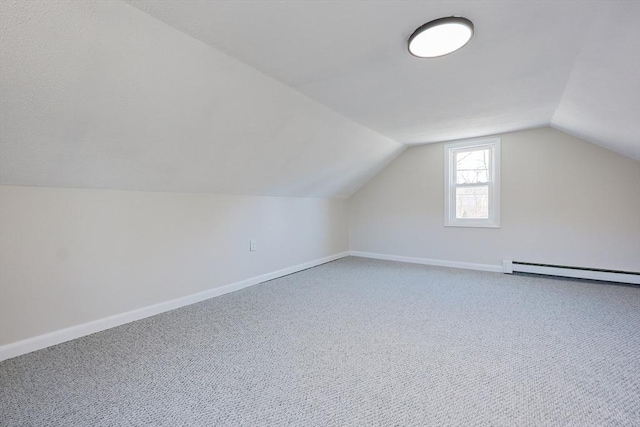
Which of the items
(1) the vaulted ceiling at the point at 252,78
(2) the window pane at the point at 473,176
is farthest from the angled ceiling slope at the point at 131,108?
(2) the window pane at the point at 473,176

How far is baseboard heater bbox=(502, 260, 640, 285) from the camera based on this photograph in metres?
3.38

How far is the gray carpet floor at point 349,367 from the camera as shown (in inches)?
54.6

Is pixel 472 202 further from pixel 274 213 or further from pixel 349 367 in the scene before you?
pixel 349 367

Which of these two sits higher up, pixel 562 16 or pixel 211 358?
pixel 562 16

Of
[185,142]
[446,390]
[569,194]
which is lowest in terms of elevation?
[446,390]

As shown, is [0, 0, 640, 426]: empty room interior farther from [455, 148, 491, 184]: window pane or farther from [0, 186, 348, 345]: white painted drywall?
[455, 148, 491, 184]: window pane

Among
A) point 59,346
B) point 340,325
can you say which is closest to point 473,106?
point 340,325

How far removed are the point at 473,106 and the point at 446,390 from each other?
8.29 ft

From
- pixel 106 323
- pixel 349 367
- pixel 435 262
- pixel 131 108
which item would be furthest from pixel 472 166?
pixel 106 323

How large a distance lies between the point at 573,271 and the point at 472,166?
1820 millimetres

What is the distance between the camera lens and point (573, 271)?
3633 mm

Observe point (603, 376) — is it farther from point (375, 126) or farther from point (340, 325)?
point (375, 126)

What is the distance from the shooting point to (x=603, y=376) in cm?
165

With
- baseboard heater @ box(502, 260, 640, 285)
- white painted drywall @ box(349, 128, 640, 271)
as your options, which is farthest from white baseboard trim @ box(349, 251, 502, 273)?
baseboard heater @ box(502, 260, 640, 285)
